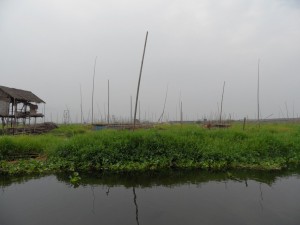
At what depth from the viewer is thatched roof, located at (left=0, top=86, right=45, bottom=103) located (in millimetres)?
19105

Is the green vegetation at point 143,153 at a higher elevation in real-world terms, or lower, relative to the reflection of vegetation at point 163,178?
higher

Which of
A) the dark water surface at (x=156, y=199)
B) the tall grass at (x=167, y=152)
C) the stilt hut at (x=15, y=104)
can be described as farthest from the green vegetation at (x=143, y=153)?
the stilt hut at (x=15, y=104)

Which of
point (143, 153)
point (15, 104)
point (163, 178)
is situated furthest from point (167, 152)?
point (15, 104)

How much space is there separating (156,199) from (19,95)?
59.9 ft

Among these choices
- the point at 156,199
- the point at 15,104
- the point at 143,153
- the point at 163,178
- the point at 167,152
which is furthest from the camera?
the point at 15,104

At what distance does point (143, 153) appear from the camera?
9477mm

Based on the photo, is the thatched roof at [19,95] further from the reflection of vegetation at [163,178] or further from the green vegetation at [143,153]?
the reflection of vegetation at [163,178]

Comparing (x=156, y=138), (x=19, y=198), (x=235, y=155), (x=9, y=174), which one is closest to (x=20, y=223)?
(x=19, y=198)

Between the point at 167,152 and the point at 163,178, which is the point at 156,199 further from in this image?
the point at 167,152

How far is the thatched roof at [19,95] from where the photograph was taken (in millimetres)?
19105

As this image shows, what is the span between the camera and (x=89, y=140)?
32.7ft

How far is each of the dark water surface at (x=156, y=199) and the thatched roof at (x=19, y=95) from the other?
13.3m

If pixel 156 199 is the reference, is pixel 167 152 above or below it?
above

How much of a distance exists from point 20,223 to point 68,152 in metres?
4.76
